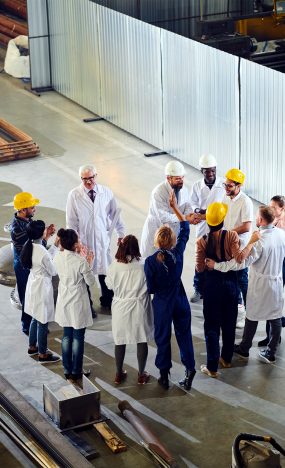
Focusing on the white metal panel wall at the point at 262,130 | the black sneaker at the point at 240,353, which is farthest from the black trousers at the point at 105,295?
the white metal panel wall at the point at 262,130

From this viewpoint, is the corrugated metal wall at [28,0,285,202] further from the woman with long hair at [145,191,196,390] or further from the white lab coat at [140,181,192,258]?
the woman with long hair at [145,191,196,390]

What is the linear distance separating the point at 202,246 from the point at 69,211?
2217mm

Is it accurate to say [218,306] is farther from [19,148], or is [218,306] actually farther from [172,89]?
[19,148]

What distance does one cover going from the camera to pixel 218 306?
9609 millimetres

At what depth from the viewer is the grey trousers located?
10055 millimetres

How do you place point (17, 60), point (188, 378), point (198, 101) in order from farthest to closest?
1. point (17, 60)
2. point (198, 101)
3. point (188, 378)

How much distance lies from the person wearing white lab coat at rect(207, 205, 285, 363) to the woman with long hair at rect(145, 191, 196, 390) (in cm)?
69

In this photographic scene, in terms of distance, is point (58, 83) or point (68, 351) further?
point (58, 83)

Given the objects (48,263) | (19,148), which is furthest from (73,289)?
(19,148)

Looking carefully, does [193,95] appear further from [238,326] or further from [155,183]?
[238,326]

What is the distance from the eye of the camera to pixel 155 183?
15508 mm

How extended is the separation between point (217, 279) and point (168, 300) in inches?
20.7

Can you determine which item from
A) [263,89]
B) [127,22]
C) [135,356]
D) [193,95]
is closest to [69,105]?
[127,22]

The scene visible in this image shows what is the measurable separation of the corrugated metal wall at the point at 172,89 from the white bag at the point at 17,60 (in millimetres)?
1204
